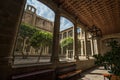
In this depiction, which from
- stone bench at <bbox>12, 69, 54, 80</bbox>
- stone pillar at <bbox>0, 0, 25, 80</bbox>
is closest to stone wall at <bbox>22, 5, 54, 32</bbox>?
stone bench at <bbox>12, 69, 54, 80</bbox>

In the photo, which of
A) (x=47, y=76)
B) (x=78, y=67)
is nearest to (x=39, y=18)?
(x=78, y=67)

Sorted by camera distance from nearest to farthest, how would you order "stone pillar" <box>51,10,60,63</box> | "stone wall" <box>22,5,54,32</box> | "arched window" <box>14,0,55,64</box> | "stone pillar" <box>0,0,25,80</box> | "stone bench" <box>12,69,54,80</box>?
"stone pillar" <box>0,0,25,80</box>, "stone bench" <box>12,69,54,80</box>, "stone pillar" <box>51,10,60,63</box>, "arched window" <box>14,0,55,64</box>, "stone wall" <box>22,5,54,32</box>

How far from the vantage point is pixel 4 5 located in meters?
1.72

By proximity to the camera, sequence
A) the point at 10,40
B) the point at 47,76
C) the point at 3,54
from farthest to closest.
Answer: the point at 47,76
the point at 10,40
the point at 3,54

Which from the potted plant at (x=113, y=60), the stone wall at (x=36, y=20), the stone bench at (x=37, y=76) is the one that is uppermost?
the stone wall at (x=36, y=20)

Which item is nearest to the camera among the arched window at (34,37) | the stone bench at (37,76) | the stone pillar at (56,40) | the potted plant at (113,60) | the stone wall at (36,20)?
the potted plant at (113,60)

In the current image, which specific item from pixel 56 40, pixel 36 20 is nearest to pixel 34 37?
pixel 56 40

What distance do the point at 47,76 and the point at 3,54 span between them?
2.56m

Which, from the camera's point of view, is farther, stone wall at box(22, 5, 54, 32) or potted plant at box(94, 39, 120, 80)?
stone wall at box(22, 5, 54, 32)

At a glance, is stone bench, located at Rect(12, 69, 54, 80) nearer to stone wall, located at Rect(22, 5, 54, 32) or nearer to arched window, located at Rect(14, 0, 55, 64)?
arched window, located at Rect(14, 0, 55, 64)

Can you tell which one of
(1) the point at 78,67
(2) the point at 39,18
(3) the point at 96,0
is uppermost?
(2) the point at 39,18

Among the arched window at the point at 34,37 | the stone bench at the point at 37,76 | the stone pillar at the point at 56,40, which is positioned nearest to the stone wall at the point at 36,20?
the arched window at the point at 34,37

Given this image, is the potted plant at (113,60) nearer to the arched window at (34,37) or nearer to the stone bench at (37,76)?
the stone bench at (37,76)

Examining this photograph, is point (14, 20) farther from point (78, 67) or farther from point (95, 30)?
point (78, 67)
